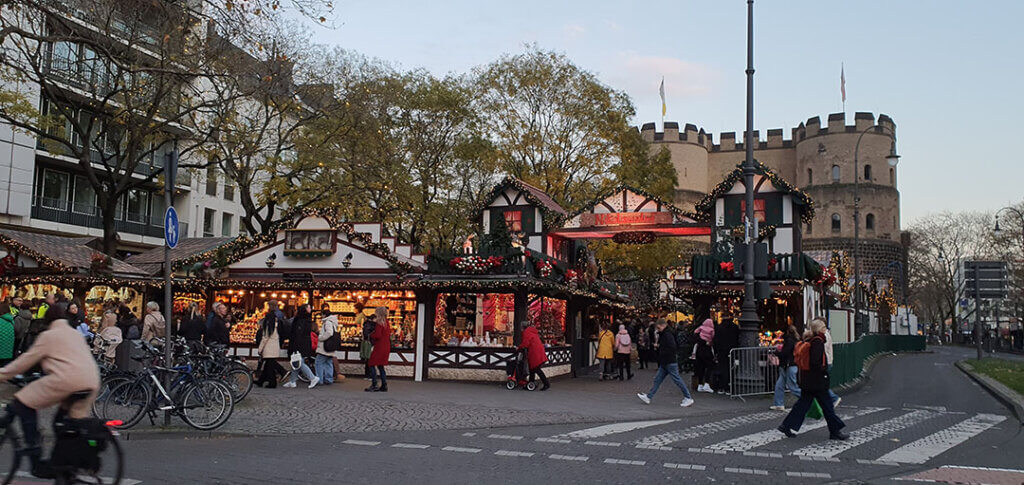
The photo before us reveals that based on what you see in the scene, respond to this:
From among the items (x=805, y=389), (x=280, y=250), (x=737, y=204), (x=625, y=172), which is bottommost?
(x=805, y=389)

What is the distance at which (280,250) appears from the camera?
23.1 m

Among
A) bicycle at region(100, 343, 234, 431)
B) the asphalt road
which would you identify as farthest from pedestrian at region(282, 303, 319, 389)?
→ the asphalt road

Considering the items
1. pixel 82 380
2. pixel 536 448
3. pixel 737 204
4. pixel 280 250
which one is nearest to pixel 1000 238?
pixel 737 204

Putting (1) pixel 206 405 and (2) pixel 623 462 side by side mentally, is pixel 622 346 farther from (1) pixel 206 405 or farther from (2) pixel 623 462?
(1) pixel 206 405

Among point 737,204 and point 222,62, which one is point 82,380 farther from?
point 737,204

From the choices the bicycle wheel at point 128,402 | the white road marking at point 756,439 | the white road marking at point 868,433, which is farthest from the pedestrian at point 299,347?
the white road marking at point 868,433

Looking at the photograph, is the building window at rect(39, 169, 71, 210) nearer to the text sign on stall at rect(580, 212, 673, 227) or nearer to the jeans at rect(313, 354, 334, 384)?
the jeans at rect(313, 354, 334, 384)

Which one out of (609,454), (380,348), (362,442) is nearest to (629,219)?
(380,348)

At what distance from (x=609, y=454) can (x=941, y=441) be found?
502cm

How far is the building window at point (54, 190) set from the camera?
36075mm

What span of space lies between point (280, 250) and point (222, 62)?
204 inches

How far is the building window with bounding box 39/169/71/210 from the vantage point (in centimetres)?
3608

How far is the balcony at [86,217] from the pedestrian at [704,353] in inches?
984

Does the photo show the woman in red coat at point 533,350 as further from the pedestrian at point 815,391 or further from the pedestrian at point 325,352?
the pedestrian at point 815,391
